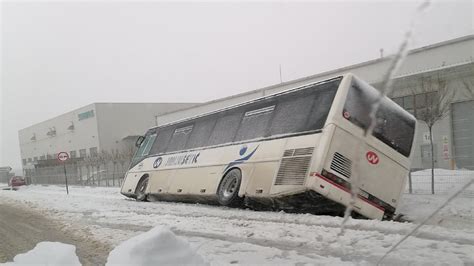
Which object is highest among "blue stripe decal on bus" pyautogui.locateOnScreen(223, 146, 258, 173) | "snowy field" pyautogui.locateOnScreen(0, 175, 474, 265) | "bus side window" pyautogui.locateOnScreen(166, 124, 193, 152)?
"bus side window" pyautogui.locateOnScreen(166, 124, 193, 152)

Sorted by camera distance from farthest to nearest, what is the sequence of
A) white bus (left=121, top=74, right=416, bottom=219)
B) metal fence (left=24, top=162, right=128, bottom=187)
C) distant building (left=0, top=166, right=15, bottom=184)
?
distant building (left=0, top=166, right=15, bottom=184), metal fence (left=24, top=162, right=128, bottom=187), white bus (left=121, top=74, right=416, bottom=219)

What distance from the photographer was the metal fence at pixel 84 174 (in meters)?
41.4

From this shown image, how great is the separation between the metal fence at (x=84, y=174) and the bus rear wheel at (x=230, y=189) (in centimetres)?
2644

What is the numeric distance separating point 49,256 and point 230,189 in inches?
351

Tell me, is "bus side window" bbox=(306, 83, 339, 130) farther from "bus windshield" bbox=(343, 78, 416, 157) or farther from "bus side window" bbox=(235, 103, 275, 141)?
"bus side window" bbox=(235, 103, 275, 141)

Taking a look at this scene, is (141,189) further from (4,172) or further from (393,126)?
(4,172)

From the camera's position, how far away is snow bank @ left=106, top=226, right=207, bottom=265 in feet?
14.8

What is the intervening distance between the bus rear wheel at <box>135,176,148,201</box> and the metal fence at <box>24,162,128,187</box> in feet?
Answer: 65.1

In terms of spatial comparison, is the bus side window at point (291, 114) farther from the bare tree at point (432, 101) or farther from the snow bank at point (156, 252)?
the snow bank at point (156, 252)

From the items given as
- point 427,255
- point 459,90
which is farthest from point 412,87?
point 427,255

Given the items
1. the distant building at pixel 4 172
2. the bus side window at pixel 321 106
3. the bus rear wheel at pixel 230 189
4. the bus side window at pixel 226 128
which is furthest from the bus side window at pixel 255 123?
the distant building at pixel 4 172

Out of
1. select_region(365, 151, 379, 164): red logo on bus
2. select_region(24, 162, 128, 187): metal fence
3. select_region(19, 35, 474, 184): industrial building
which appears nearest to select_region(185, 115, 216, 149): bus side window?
select_region(19, 35, 474, 184): industrial building

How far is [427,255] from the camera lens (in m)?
5.83

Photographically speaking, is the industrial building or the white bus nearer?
the white bus
